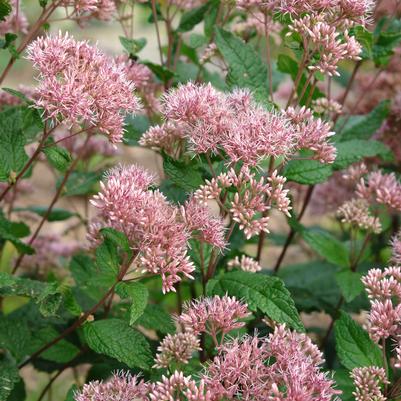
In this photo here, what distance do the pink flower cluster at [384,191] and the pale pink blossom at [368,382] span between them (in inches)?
26.3

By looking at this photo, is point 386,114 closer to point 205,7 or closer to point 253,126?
point 205,7

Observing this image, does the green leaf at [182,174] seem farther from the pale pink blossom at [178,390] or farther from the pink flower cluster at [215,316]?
the pale pink blossom at [178,390]

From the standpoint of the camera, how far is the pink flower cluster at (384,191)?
2.27 meters

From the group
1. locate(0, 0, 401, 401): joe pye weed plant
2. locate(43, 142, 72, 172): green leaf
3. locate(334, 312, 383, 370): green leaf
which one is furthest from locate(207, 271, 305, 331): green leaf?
locate(43, 142, 72, 172): green leaf

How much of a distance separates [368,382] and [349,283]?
626 mm

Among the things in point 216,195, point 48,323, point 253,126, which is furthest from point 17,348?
point 253,126

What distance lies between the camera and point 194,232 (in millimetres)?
1857

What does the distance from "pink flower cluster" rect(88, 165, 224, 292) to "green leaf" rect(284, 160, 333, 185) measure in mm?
537

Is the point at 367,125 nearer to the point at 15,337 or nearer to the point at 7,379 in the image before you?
the point at 15,337

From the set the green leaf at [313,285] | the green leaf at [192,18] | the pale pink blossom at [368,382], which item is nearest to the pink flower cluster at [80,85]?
the green leaf at [192,18]

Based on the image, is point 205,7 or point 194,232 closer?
point 194,232

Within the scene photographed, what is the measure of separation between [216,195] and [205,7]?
3.45 feet

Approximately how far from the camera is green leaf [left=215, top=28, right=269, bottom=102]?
7.49 feet

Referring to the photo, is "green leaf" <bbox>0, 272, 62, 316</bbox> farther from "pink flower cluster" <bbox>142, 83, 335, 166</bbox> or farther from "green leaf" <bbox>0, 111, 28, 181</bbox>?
"pink flower cluster" <bbox>142, 83, 335, 166</bbox>
